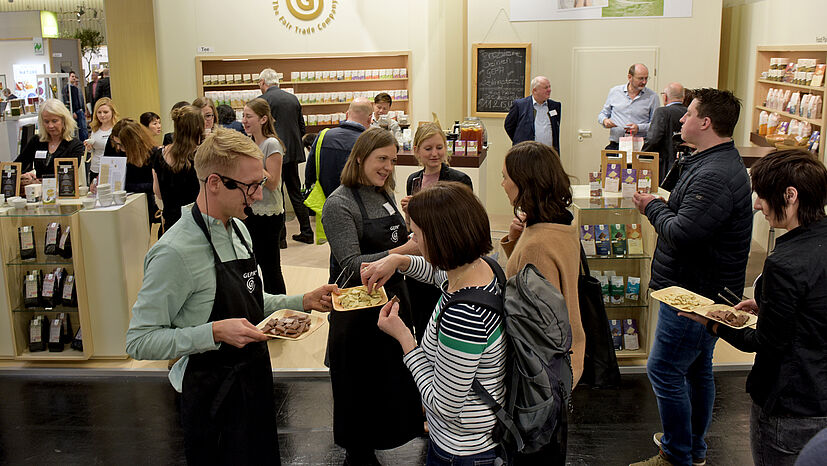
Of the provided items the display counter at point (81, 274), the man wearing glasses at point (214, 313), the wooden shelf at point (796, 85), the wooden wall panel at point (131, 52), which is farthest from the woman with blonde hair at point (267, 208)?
the wooden wall panel at point (131, 52)

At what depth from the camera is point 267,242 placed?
17.3 feet

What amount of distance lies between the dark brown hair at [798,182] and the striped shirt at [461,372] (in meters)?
1.07

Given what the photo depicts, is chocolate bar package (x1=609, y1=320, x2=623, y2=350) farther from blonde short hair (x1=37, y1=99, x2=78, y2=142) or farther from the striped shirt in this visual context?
blonde short hair (x1=37, y1=99, x2=78, y2=142)

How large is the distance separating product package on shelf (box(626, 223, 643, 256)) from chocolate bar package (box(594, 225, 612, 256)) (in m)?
0.13

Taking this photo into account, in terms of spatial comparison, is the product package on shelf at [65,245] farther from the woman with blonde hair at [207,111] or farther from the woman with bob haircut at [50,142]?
the woman with blonde hair at [207,111]

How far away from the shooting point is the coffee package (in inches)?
193

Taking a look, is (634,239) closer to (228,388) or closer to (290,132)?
(228,388)

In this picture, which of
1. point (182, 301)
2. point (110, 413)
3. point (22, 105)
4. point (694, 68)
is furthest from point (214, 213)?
point (22, 105)

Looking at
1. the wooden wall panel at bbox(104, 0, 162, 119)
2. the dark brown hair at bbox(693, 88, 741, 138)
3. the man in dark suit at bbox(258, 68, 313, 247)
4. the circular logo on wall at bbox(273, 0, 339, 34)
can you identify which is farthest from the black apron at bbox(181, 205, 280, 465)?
the wooden wall panel at bbox(104, 0, 162, 119)

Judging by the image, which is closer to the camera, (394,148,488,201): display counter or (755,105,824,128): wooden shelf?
(755,105,824,128): wooden shelf

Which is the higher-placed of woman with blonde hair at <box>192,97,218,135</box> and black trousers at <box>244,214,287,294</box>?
woman with blonde hair at <box>192,97,218,135</box>

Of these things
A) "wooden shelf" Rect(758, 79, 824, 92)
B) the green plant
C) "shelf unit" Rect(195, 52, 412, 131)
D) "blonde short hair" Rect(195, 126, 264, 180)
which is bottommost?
"blonde short hair" Rect(195, 126, 264, 180)

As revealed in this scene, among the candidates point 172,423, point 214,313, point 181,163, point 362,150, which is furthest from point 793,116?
point 214,313

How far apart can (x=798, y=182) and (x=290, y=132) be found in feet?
22.3
